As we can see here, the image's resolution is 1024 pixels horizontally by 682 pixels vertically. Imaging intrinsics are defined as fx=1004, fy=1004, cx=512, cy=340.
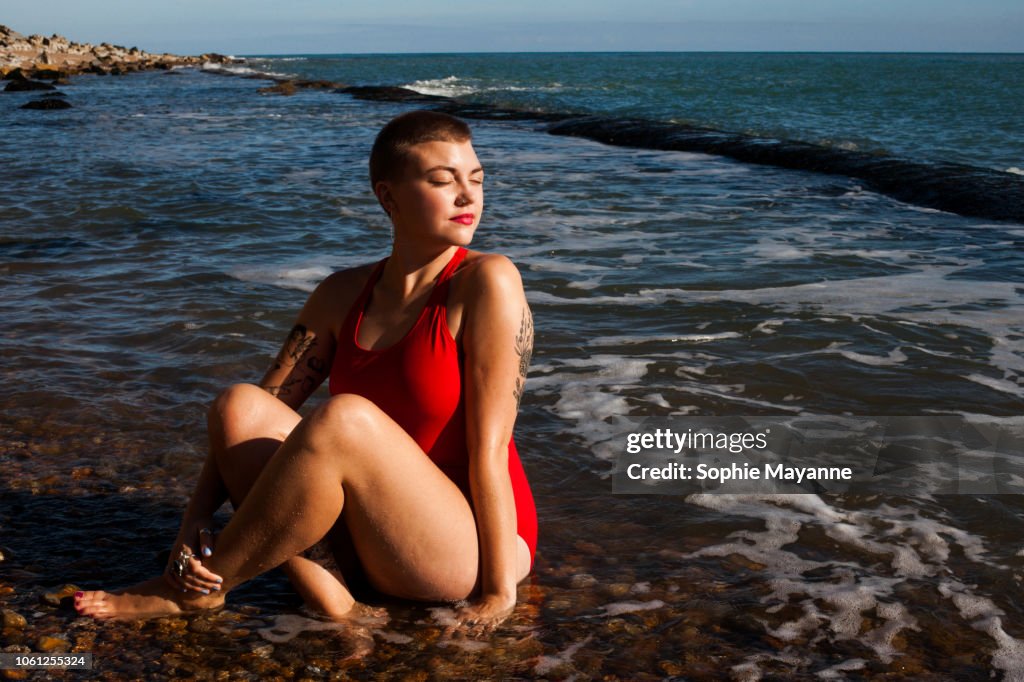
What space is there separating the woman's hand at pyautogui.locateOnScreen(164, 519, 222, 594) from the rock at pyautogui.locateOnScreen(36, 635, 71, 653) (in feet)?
1.08

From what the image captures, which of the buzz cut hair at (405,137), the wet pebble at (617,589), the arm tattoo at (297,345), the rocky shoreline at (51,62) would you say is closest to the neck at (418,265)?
the buzz cut hair at (405,137)

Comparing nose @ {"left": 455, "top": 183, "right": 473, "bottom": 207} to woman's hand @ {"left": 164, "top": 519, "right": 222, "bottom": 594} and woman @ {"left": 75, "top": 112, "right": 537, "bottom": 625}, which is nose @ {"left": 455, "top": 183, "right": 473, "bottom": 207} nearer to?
woman @ {"left": 75, "top": 112, "right": 537, "bottom": 625}

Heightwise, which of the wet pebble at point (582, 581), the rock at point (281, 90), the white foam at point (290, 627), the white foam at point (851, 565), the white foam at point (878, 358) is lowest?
the white foam at point (290, 627)

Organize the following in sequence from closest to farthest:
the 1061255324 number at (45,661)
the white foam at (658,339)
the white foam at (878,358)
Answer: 1. the 1061255324 number at (45,661)
2. the white foam at (878,358)
3. the white foam at (658,339)

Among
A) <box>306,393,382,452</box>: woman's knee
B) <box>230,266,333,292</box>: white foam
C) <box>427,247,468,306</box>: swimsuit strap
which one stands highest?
<box>427,247,468,306</box>: swimsuit strap

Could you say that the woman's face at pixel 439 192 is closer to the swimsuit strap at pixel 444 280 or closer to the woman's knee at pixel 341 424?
the swimsuit strap at pixel 444 280

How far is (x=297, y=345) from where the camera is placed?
3447 millimetres

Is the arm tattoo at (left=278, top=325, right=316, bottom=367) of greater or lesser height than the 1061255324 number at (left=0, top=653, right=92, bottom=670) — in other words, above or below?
above

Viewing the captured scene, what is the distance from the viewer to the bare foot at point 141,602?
3.09 metres

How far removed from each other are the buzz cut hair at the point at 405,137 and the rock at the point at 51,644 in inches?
64.0

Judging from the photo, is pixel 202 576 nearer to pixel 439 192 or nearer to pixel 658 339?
pixel 439 192

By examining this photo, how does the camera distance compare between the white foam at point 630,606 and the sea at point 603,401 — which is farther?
the white foam at point 630,606

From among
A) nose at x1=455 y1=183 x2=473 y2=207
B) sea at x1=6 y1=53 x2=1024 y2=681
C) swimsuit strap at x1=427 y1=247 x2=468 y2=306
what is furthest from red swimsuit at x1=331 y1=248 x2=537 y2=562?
sea at x1=6 y1=53 x2=1024 y2=681

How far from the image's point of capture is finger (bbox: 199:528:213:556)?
9.90 feet
